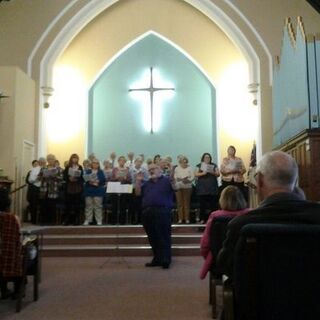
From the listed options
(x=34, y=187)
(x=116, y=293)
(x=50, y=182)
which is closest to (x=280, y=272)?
(x=116, y=293)

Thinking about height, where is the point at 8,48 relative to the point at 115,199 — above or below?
above

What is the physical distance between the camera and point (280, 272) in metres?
1.83

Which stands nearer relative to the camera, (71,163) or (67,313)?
(67,313)

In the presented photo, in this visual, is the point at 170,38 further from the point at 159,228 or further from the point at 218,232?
the point at 218,232

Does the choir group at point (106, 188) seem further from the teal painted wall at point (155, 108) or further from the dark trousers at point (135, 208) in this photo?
the teal painted wall at point (155, 108)

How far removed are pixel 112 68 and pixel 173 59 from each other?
1.61 metres

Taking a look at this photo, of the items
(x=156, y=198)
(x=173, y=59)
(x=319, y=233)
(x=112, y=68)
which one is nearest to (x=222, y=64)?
(x=173, y=59)

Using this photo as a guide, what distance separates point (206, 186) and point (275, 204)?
25.3 ft

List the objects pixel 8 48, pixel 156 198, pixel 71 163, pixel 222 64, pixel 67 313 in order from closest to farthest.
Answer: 1. pixel 67 313
2. pixel 156 198
3. pixel 71 163
4. pixel 8 48
5. pixel 222 64

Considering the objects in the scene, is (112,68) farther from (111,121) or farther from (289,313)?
(289,313)

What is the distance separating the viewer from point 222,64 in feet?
42.8

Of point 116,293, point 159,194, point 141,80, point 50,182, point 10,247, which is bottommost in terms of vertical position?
point 116,293

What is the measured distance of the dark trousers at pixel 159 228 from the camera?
22.7 ft

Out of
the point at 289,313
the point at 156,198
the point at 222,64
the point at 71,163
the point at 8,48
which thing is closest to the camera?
the point at 289,313
